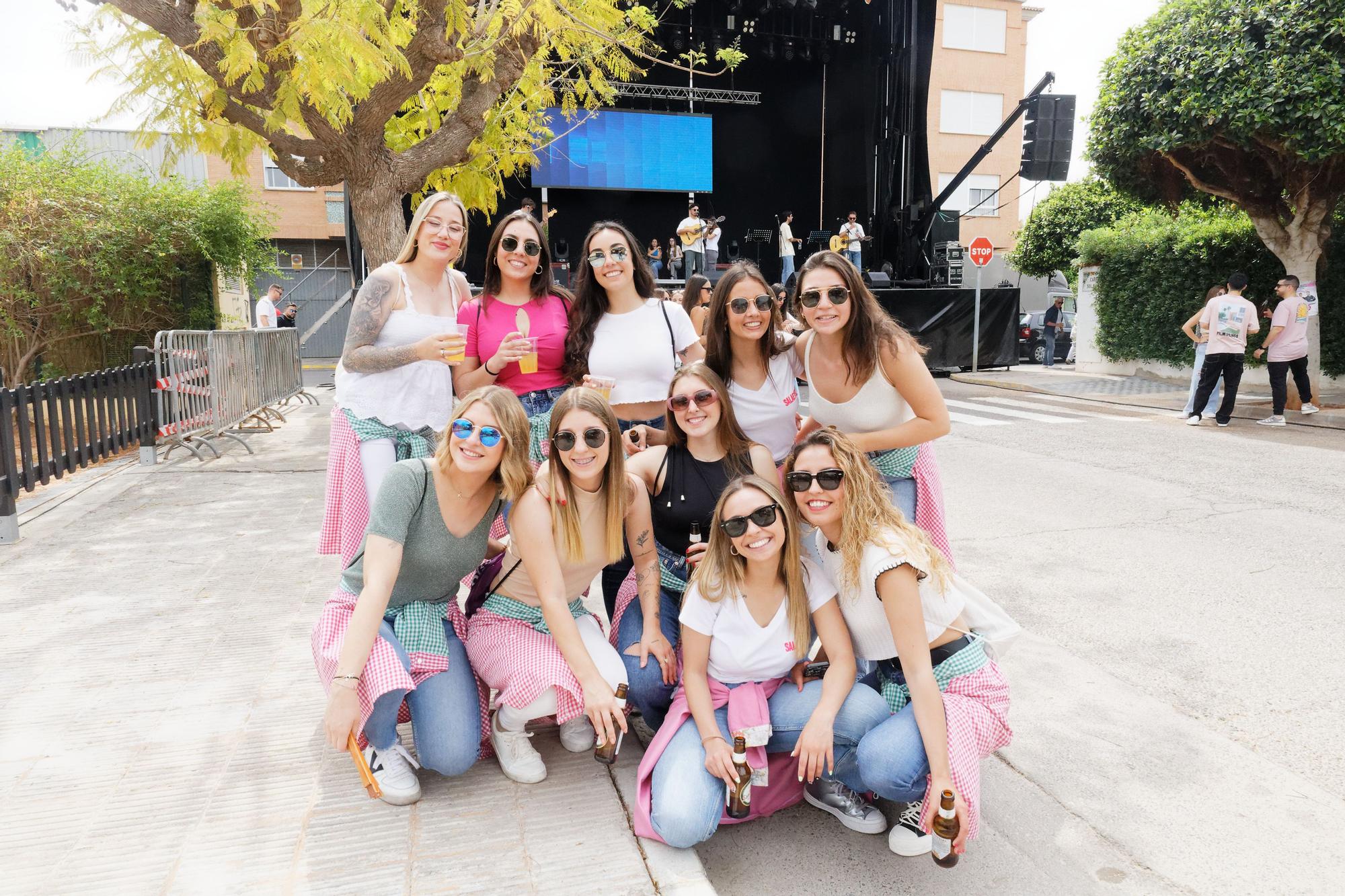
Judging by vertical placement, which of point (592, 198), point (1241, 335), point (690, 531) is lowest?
point (690, 531)

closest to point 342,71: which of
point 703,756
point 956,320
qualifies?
point 703,756

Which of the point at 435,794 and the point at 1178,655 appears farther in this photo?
the point at 1178,655

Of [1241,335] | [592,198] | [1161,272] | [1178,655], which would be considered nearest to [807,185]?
[592,198]

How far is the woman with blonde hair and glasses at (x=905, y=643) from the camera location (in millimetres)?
2436

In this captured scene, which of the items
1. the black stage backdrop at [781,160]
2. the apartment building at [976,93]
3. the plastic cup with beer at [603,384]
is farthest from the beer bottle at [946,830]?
the apartment building at [976,93]

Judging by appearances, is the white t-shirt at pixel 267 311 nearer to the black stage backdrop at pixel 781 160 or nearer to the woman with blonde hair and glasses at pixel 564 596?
the black stage backdrop at pixel 781 160

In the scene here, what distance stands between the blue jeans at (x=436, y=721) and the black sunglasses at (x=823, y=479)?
1.25 metres

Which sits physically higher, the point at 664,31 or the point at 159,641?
the point at 664,31

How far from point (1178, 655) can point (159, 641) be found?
14.8 feet

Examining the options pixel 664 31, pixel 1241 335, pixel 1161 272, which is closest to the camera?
pixel 1241 335

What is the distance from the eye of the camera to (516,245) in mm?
3445

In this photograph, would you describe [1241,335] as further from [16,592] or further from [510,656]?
[16,592]

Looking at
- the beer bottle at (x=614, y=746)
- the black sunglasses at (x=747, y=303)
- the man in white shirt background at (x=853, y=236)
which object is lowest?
the beer bottle at (x=614, y=746)

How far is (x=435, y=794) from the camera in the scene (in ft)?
8.89
